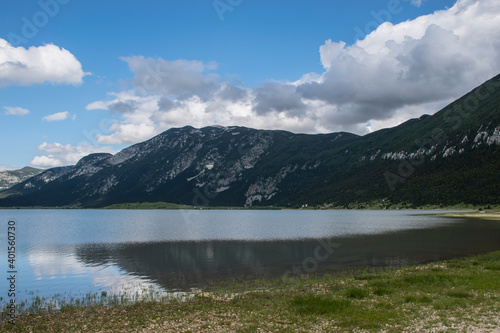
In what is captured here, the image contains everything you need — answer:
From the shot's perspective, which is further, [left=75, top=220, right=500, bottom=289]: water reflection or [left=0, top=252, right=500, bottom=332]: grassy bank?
[left=75, top=220, right=500, bottom=289]: water reflection

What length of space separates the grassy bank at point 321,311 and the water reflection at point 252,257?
10847 millimetres

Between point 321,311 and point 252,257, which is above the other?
point 321,311

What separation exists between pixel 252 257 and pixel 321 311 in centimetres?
3383

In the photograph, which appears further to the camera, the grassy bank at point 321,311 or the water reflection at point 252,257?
the water reflection at point 252,257

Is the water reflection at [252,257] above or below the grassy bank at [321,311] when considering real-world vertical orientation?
below

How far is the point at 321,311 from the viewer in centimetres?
2102

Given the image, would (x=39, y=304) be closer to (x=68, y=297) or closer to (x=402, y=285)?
(x=68, y=297)

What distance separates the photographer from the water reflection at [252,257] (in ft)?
137

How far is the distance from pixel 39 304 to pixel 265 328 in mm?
22355

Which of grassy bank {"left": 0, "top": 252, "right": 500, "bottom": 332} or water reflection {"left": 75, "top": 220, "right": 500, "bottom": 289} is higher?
grassy bank {"left": 0, "top": 252, "right": 500, "bottom": 332}

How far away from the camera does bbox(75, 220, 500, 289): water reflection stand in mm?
41656

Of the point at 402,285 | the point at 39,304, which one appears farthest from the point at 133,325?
the point at 402,285

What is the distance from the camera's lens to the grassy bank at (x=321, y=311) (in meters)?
18.3

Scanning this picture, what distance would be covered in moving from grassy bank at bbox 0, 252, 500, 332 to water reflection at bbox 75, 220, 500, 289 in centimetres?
1085
